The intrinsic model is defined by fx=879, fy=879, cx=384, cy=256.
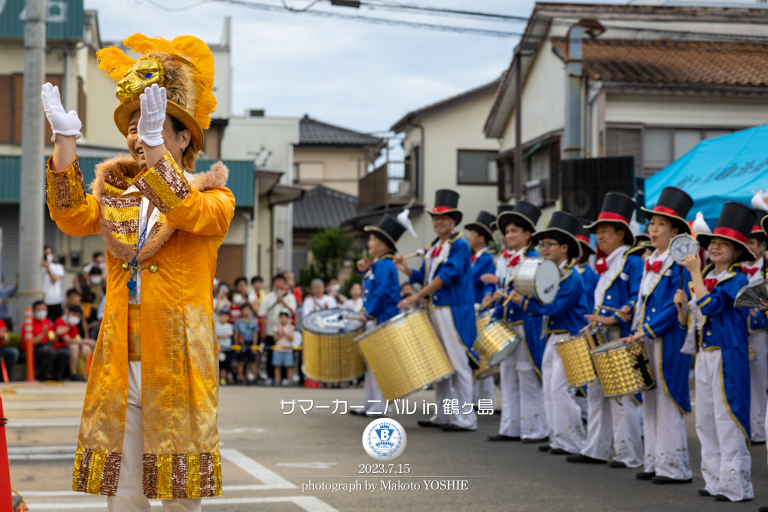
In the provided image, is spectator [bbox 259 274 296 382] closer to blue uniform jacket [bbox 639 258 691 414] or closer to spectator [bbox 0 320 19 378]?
spectator [bbox 0 320 19 378]

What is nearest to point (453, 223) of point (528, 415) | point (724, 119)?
point (528, 415)

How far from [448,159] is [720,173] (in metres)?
19.3

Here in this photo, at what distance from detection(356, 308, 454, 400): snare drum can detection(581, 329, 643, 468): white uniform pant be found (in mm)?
1484

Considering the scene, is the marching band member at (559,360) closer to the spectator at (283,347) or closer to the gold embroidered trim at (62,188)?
the gold embroidered trim at (62,188)

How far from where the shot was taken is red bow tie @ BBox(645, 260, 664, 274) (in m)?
6.34

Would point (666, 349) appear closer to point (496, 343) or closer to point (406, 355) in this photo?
point (496, 343)

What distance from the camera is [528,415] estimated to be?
8.36 metres

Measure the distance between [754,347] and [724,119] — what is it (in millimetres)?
11203

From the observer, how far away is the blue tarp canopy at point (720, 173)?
8539 millimetres

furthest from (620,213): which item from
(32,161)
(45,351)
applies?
(32,161)

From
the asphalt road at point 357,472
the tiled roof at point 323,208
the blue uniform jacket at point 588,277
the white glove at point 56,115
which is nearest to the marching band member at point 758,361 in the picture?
the asphalt road at point 357,472

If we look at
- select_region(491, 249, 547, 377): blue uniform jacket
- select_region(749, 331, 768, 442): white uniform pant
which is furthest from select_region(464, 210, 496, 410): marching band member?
select_region(749, 331, 768, 442): white uniform pant

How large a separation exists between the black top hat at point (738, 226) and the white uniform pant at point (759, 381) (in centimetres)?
238

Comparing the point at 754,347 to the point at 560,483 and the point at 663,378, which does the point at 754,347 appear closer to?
the point at 663,378
